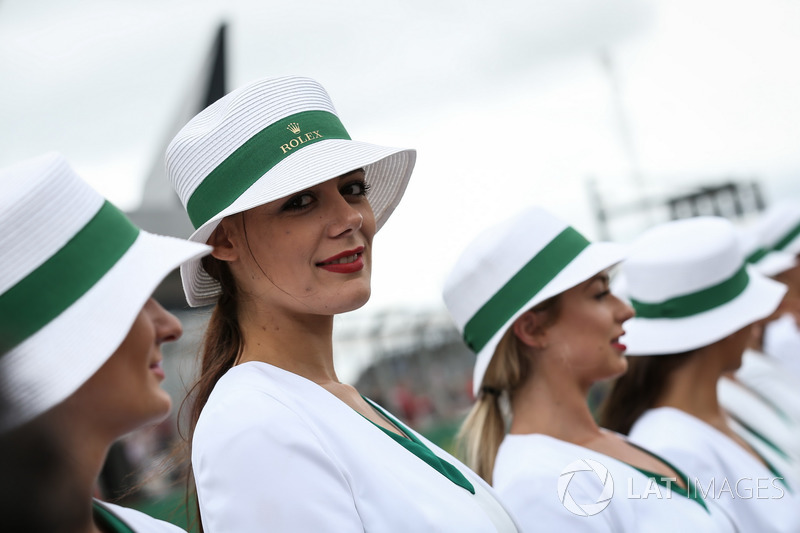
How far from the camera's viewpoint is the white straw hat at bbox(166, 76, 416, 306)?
2.06 metres

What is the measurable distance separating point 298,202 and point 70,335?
87 cm

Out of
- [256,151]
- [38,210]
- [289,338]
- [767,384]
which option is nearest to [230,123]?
[256,151]

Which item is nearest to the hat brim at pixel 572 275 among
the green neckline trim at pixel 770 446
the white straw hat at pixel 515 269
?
the white straw hat at pixel 515 269

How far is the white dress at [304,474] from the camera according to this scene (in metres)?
1.72

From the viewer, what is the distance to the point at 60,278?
1415 mm

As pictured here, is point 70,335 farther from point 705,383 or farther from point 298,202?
point 705,383

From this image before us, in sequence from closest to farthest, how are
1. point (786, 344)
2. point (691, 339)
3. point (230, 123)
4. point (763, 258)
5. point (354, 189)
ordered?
point (230, 123) → point (354, 189) → point (691, 339) → point (763, 258) → point (786, 344)

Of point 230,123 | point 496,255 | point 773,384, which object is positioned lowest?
point 773,384

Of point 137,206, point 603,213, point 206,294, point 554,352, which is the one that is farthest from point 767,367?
point 603,213

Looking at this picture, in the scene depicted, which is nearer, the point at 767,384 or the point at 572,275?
the point at 572,275

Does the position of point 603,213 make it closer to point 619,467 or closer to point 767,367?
point 767,367

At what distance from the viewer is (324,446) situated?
185 cm

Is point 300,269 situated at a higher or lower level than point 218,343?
higher

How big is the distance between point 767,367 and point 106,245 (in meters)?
5.49
